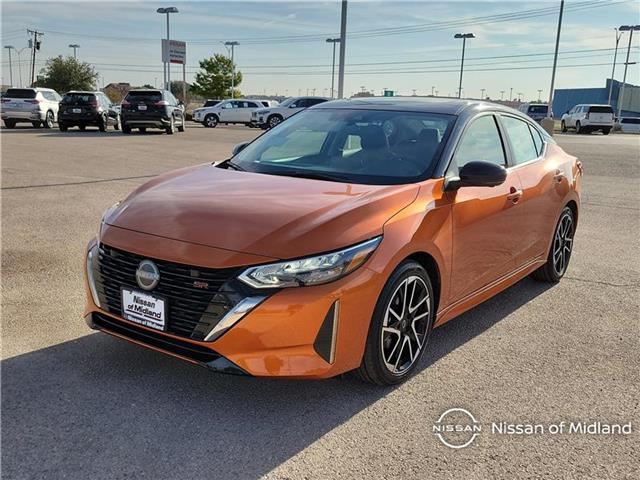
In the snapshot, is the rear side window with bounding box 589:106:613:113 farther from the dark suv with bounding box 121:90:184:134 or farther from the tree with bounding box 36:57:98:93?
the tree with bounding box 36:57:98:93

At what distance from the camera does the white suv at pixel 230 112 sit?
3971cm

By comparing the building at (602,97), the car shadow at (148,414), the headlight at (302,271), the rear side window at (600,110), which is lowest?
the car shadow at (148,414)

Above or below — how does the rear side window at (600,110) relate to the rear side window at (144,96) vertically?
above

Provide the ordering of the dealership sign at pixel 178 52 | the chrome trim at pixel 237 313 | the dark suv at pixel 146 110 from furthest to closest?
the dealership sign at pixel 178 52 → the dark suv at pixel 146 110 → the chrome trim at pixel 237 313

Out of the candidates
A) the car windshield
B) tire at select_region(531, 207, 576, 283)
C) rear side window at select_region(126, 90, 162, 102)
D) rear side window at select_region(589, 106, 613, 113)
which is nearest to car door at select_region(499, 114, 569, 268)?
tire at select_region(531, 207, 576, 283)

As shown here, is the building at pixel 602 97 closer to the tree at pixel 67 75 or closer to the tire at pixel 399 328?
the tree at pixel 67 75

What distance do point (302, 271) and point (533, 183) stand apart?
8.81 feet

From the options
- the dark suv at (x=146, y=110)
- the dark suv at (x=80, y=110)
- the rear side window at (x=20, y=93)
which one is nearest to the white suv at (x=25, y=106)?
the rear side window at (x=20, y=93)

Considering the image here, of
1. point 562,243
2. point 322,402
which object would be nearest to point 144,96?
point 562,243

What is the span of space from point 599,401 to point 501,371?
58 centimetres

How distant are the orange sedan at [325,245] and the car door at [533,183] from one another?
0.04 meters

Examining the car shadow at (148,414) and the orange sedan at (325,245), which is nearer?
the car shadow at (148,414)

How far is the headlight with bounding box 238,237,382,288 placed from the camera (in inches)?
115

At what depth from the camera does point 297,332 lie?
2.93 metres
